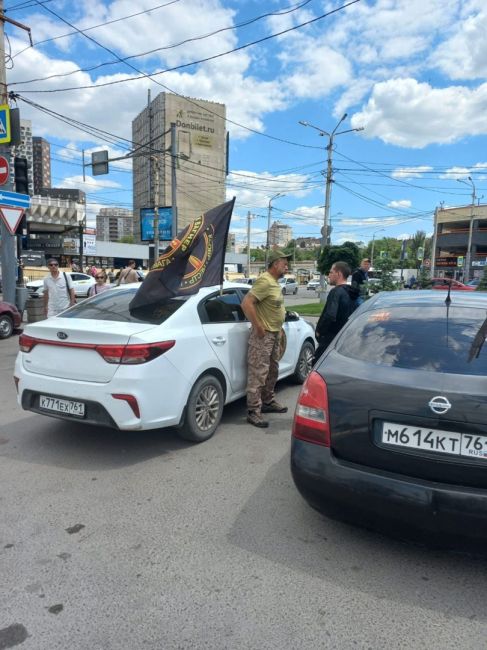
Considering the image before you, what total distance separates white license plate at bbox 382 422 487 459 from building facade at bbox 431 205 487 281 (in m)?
53.6

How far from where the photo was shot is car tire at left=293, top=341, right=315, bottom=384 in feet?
20.7

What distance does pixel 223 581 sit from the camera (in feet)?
7.79

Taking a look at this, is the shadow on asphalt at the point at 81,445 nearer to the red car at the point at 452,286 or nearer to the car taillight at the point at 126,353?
the car taillight at the point at 126,353

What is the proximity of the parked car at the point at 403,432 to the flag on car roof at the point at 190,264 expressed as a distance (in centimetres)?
208

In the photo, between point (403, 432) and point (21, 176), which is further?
point (21, 176)

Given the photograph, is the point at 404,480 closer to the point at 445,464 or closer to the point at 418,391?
the point at 445,464

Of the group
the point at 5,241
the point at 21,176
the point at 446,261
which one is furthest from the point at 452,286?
the point at 446,261

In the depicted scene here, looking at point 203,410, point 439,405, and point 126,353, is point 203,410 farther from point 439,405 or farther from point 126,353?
point 439,405

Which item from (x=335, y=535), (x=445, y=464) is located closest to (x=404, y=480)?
(x=445, y=464)

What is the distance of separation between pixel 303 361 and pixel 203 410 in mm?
2478

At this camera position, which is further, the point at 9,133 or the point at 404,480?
the point at 9,133

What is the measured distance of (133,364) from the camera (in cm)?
359

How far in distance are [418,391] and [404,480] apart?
1.52ft

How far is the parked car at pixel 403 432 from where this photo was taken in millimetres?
2219
